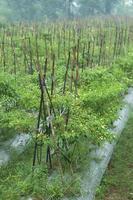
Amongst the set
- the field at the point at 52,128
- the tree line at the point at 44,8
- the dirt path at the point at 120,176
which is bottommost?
the tree line at the point at 44,8

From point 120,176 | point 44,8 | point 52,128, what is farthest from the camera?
point 44,8

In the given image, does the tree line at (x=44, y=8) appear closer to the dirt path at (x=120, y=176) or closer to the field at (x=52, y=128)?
the dirt path at (x=120, y=176)

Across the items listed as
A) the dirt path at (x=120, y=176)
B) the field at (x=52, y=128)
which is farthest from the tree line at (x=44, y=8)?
the field at (x=52, y=128)

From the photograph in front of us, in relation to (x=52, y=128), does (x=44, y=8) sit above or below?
below

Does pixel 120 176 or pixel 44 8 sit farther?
pixel 44 8

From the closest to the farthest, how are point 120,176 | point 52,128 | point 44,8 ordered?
point 52,128 → point 120,176 → point 44,8

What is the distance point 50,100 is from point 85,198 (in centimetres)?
162

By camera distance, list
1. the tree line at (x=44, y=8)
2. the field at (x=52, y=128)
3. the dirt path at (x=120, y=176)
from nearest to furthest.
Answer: the field at (x=52, y=128), the dirt path at (x=120, y=176), the tree line at (x=44, y=8)

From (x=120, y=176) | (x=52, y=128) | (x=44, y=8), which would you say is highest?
(x=52, y=128)

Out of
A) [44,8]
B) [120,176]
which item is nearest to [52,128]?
[120,176]

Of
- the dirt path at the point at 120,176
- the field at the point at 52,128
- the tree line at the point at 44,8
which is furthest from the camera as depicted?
the tree line at the point at 44,8

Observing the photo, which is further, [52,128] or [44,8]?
[44,8]

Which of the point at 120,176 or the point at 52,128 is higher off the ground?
the point at 52,128

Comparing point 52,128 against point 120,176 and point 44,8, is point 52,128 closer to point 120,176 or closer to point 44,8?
point 120,176
